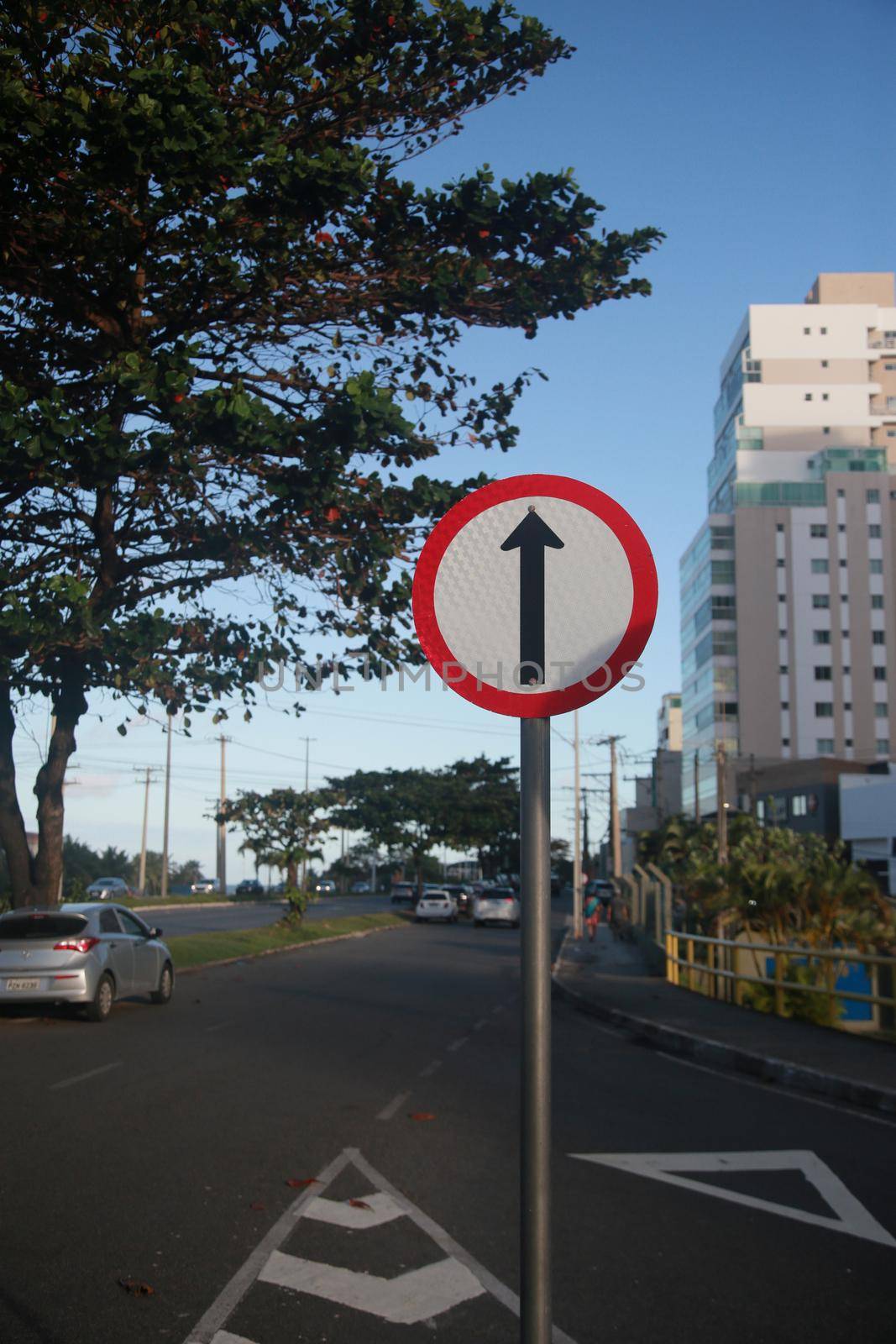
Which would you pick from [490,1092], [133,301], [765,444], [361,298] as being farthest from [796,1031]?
[765,444]

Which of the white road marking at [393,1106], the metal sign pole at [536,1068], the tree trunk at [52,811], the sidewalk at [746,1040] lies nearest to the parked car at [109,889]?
the tree trunk at [52,811]

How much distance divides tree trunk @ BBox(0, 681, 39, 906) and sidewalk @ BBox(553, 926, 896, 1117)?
9.19m

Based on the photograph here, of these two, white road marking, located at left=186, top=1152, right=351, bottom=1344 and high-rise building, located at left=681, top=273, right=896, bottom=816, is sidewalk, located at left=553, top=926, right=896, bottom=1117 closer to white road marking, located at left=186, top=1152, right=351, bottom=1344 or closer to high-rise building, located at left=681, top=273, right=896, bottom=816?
white road marking, located at left=186, top=1152, right=351, bottom=1344

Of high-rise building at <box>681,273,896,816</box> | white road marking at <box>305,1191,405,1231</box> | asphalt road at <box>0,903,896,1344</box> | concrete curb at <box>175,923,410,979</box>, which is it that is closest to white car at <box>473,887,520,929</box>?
concrete curb at <box>175,923,410,979</box>

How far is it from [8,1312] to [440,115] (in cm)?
1352

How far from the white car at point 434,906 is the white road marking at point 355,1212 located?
5190 centimetres

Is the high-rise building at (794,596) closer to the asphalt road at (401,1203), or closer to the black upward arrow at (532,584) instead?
the asphalt road at (401,1203)

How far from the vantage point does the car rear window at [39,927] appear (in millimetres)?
16234

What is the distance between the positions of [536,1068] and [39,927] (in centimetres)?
1488

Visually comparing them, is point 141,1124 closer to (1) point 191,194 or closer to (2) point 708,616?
(1) point 191,194

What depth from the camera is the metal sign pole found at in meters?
2.57

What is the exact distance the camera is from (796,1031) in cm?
1538

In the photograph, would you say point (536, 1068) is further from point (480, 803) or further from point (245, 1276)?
point (480, 803)

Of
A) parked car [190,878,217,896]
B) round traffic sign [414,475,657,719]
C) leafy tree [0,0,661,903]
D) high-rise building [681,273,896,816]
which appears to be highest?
high-rise building [681,273,896,816]
